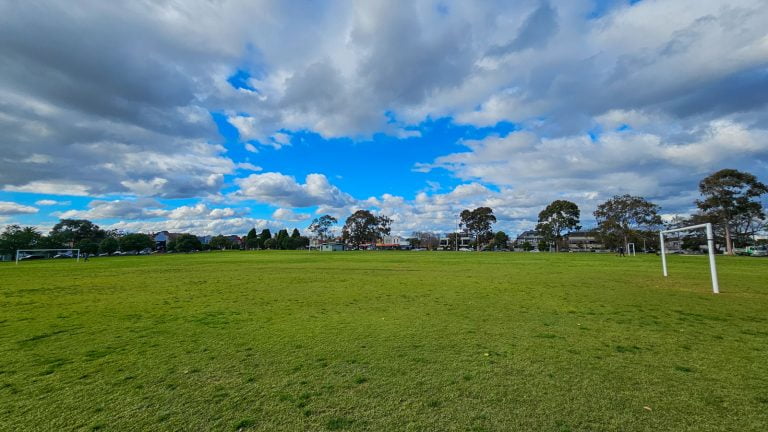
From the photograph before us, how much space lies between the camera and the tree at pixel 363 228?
116 m

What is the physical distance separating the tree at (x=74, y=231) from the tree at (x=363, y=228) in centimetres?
7562

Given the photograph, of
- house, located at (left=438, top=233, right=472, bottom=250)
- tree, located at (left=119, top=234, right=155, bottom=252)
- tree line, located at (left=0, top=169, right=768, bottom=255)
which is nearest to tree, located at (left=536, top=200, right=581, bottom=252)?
tree line, located at (left=0, top=169, right=768, bottom=255)

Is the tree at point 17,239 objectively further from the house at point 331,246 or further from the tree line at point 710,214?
the tree line at point 710,214

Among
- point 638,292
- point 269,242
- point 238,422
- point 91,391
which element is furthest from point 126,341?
point 269,242

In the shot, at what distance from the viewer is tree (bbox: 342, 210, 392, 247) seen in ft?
380

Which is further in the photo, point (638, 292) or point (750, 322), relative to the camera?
point (638, 292)

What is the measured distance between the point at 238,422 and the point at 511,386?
2.83 metres

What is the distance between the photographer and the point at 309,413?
11.2 feet

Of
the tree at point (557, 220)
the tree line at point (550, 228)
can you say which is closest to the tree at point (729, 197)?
the tree line at point (550, 228)

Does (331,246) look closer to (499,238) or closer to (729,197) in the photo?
(499,238)

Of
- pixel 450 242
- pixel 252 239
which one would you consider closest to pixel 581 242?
pixel 450 242

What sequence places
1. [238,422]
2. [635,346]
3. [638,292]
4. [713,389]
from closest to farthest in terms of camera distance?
[238,422] → [713,389] → [635,346] → [638,292]

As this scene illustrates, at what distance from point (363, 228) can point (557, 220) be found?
188 feet

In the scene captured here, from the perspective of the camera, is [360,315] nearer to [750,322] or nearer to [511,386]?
[511,386]
